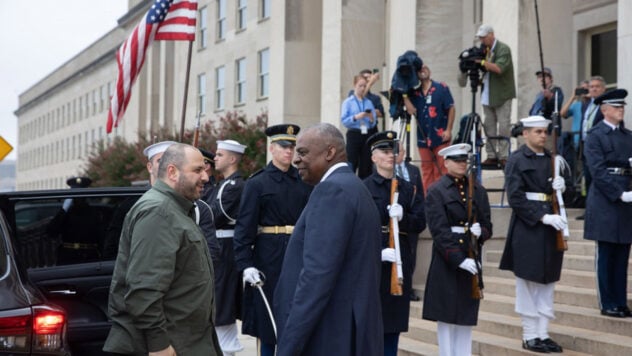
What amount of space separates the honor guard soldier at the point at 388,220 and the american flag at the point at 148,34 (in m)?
4.54

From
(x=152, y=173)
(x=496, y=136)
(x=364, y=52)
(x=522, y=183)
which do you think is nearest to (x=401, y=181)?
(x=522, y=183)

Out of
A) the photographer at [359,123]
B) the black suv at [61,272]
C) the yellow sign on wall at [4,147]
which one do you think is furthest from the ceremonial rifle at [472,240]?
the yellow sign on wall at [4,147]

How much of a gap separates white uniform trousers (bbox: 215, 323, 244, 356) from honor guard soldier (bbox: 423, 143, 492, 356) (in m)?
1.68

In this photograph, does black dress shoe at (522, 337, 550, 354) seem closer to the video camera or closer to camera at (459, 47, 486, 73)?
the video camera

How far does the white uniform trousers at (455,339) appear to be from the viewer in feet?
26.5

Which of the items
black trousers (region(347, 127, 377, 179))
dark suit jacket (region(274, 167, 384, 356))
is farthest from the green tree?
dark suit jacket (region(274, 167, 384, 356))

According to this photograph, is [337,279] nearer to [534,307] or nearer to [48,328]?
[48,328]

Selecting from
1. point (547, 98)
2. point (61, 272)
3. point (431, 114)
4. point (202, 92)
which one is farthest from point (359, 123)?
point (202, 92)

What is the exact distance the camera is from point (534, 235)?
8.71m

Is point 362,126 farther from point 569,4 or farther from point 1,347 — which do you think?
point 1,347

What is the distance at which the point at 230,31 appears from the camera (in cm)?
3828

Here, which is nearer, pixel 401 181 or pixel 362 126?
pixel 401 181

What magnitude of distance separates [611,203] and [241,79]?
29.2 meters

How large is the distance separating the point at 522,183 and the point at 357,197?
13.9 feet
